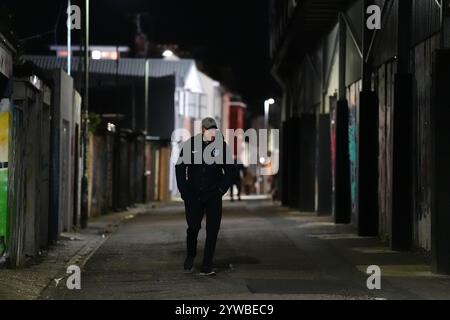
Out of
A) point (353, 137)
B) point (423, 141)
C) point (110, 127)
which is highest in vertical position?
point (110, 127)

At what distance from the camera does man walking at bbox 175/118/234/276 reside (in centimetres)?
1152

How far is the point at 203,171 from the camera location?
1159 centimetres

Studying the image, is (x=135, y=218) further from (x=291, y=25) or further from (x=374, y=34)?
(x=374, y=34)

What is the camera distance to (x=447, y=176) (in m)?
11.5

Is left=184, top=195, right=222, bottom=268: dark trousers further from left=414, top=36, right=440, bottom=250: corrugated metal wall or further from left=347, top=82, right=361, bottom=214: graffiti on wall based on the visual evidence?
left=347, top=82, right=361, bottom=214: graffiti on wall

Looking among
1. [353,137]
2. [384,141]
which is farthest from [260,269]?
[353,137]

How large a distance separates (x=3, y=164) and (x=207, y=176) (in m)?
2.81

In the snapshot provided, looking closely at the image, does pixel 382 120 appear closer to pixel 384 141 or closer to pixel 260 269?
pixel 384 141

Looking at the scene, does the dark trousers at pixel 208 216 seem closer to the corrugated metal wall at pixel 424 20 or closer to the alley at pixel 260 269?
the alley at pixel 260 269

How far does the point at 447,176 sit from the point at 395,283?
1.61m

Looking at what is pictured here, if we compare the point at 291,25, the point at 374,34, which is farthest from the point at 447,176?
the point at 291,25

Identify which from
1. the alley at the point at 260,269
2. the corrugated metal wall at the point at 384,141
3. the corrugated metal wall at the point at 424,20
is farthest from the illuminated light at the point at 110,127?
the corrugated metal wall at the point at 424,20

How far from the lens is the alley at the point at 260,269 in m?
10.1

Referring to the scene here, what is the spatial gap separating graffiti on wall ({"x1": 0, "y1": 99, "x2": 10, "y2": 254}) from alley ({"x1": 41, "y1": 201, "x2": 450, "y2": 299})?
1.30 m
